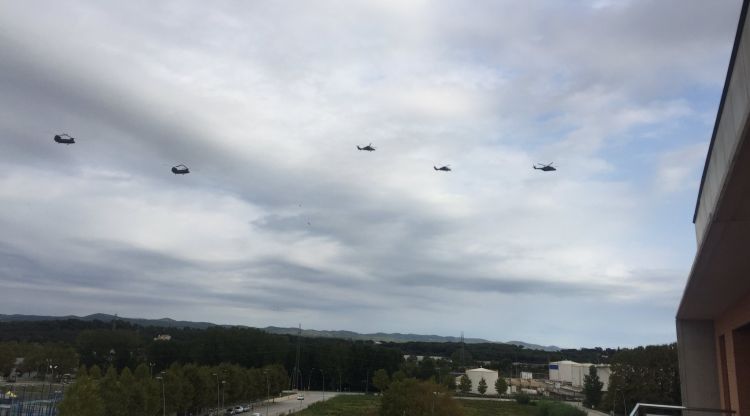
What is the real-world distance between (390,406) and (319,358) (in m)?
→ 64.4

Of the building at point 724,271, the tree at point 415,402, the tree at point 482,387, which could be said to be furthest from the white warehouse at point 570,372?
the building at point 724,271

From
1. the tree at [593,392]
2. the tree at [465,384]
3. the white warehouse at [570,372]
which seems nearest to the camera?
the tree at [593,392]

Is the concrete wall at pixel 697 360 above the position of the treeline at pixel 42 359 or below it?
above

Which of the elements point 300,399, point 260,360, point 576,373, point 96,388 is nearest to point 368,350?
point 260,360

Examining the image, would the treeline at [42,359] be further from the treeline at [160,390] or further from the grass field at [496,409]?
the grass field at [496,409]

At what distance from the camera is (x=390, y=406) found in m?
48.7

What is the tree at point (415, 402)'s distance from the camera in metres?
47.8

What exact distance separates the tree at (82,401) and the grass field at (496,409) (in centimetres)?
3447

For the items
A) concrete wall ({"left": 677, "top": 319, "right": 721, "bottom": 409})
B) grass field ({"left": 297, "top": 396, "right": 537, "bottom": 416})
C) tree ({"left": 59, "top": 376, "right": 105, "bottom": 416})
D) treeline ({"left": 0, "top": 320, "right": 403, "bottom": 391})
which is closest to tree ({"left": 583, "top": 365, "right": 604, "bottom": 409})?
grass field ({"left": 297, "top": 396, "right": 537, "bottom": 416})

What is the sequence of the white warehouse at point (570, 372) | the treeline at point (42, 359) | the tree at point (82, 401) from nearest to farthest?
the tree at point (82, 401) → the treeline at point (42, 359) → the white warehouse at point (570, 372)

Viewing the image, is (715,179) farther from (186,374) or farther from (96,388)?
(186,374)

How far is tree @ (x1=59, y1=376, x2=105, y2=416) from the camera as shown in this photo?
1415 inches

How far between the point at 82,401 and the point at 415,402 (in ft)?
79.0

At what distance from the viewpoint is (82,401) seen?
36719 millimetres
